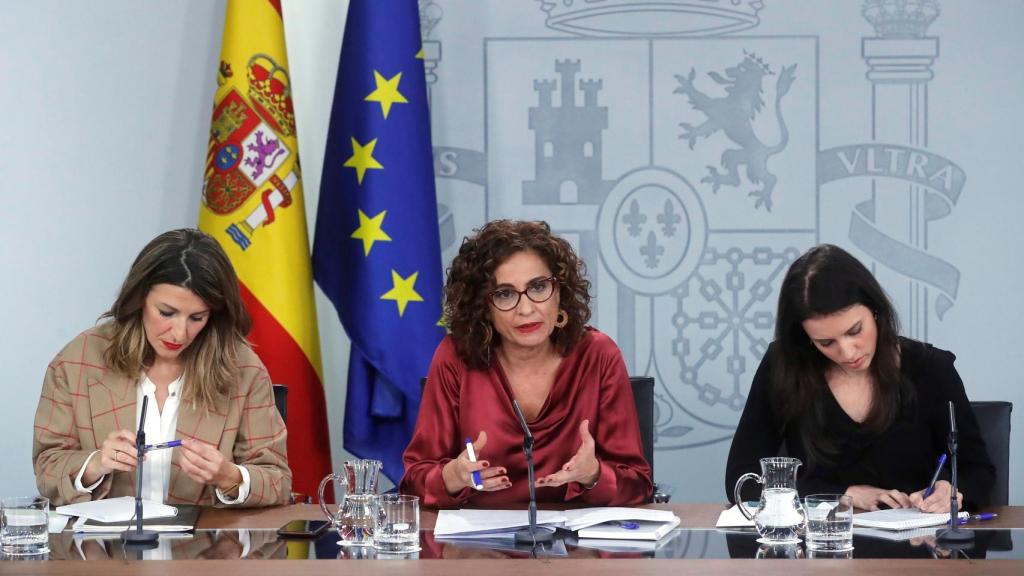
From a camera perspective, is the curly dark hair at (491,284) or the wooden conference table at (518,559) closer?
the wooden conference table at (518,559)

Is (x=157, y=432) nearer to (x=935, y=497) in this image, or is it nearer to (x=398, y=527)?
(x=398, y=527)

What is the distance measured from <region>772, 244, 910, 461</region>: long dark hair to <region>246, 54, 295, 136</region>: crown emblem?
69.2 inches

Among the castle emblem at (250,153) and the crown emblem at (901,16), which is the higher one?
the crown emblem at (901,16)

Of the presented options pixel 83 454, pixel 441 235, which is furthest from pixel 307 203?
pixel 83 454

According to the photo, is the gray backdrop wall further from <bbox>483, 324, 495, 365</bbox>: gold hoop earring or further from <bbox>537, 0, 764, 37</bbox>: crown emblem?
<bbox>483, 324, 495, 365</bbox>: gold hoop earring

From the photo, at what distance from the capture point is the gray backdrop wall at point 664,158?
3.96 meters

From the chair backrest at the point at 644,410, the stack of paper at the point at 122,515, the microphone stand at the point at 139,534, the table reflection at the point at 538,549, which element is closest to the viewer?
the table reflection at the point at 538,549

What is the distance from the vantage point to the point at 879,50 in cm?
396

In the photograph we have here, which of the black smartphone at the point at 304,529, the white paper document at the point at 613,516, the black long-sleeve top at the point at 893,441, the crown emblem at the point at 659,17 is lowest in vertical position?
the black smartphone at the point at 304,529

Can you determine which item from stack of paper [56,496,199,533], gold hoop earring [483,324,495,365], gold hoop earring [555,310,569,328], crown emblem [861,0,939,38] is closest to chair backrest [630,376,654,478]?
gold hoop earring [555,310,569,328]

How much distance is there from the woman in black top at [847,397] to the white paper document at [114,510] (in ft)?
4.14

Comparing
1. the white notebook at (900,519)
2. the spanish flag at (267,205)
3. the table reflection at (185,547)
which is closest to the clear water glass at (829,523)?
the white notebook at (900,519)

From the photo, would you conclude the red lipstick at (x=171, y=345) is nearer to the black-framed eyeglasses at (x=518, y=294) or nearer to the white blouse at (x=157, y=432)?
the white blouse at (x=157, y=432)

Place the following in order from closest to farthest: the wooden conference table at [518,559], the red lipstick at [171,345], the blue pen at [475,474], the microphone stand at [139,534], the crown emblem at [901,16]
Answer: the wooden conference table at [518,559] → the microphone stand at [139,534] → the blue pen at [475,474] → the red lipstick at [171,345] → the crown emblem at [901,16]
